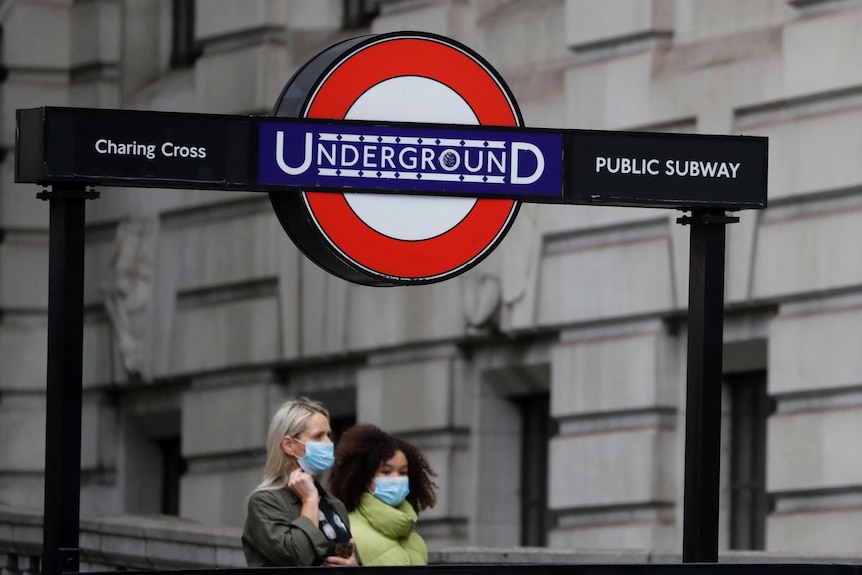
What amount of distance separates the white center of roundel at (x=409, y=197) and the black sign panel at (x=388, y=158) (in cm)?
6

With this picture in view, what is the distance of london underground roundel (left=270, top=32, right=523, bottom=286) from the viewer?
6.65 metres

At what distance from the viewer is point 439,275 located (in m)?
6.78

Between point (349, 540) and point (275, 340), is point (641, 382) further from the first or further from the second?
point (349, 540)

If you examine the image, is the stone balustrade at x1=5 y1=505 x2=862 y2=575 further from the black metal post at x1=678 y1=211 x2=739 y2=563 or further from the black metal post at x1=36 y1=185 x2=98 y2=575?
the black metal post at x1=36 y1=185 x2=98 y2=575

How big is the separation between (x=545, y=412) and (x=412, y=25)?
118 inches

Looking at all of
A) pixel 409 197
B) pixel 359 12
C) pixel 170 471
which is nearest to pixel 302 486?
pixel 409 197

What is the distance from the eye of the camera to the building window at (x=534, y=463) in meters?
17.2

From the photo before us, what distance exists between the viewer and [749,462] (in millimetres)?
15367

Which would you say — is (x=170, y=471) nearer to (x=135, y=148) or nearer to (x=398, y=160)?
(x=398, y=160)

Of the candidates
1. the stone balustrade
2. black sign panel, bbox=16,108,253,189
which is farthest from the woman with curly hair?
black sign panel, bbox=16,108,253,189

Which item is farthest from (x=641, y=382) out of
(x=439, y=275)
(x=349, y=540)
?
(x=439, y=275)

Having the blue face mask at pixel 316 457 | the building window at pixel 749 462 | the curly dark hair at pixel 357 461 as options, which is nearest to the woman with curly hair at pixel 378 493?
the curly dark hair at pixel 357 461

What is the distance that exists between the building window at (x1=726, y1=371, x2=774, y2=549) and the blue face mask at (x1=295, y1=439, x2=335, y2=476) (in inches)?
275

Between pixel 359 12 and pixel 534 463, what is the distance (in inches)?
157
